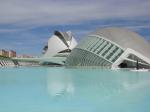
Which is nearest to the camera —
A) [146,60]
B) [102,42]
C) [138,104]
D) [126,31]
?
[138,104]

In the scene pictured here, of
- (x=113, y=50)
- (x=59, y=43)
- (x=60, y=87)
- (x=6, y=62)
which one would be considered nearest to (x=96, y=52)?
(x=113, y=50)

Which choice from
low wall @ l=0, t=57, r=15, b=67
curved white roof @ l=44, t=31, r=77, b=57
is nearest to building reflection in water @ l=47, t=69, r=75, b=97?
low wall @ l=0, t=57, r=15, b=67

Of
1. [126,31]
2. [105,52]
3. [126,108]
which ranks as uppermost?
[126,31]

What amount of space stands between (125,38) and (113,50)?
11.8 feet

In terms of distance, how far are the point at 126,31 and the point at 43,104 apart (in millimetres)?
37735

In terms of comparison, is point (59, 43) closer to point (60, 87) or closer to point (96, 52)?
point (96, 52)

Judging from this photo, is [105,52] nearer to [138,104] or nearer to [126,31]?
[126,31]

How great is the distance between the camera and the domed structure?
37.9 metres

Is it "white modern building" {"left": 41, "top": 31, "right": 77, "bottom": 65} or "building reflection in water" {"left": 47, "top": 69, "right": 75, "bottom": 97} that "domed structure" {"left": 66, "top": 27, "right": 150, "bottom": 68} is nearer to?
"building reflection in water" {"left": 47, "top": 69, "right": 75, "bottom": 97}

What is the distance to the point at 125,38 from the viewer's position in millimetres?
41312

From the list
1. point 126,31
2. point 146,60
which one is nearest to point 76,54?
point 126,31

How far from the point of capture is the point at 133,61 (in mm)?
38625

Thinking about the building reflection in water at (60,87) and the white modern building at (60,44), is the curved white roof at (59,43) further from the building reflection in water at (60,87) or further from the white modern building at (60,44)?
the building reflection in water at (60,87)

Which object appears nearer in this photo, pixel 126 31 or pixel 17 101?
pixel 17 101
